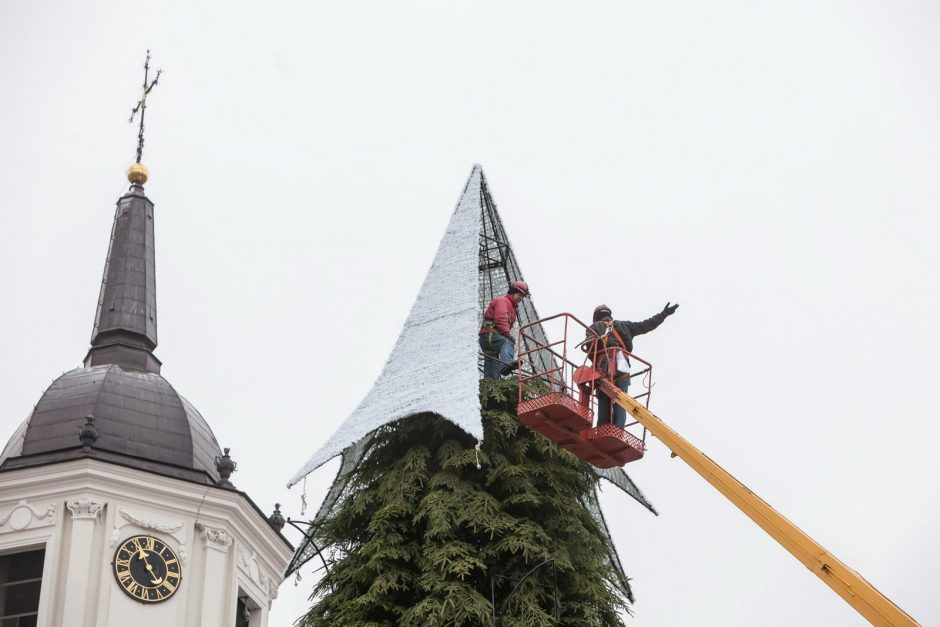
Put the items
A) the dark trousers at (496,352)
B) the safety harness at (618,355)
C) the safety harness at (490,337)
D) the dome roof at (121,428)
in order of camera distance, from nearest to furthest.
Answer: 1. the safety harness at (618,355)
2. the dark trousers at (496,352)
3. the safety harness at (490,337)
4. the dome roof at (121,428)

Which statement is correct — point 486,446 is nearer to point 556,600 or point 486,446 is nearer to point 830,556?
point 556,600

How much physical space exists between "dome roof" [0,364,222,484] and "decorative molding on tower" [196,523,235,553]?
3.23 ft

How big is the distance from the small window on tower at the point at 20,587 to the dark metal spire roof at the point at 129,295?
17.4ft

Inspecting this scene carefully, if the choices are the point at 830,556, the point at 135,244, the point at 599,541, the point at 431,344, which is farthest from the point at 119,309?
the point at 830,556

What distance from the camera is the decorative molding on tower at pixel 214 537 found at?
3741 centimetres

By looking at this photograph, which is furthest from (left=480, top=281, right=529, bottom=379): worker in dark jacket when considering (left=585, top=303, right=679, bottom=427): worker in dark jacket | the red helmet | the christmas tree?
(left=585, top=303, right=679, bottom=427): worker in dark jacket

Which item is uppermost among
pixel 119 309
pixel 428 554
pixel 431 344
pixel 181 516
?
pixel 119 309

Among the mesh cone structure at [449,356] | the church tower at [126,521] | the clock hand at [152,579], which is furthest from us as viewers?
the clock hand at [152,579]

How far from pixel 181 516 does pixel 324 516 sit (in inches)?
501

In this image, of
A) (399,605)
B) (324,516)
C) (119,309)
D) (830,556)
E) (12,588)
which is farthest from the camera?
(119,309)

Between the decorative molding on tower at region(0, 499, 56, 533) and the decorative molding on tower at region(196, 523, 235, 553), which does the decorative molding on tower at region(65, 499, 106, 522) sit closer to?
the decorative molding on tower at region(0, 499, 56, 533)

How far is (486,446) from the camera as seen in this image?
24.3m

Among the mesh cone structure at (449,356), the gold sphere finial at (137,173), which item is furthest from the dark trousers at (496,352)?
the gold sphere finial at (137,173)

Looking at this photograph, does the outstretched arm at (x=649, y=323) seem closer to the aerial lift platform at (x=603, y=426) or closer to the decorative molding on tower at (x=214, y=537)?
the aerial lift platform at (x=603, y=426)
